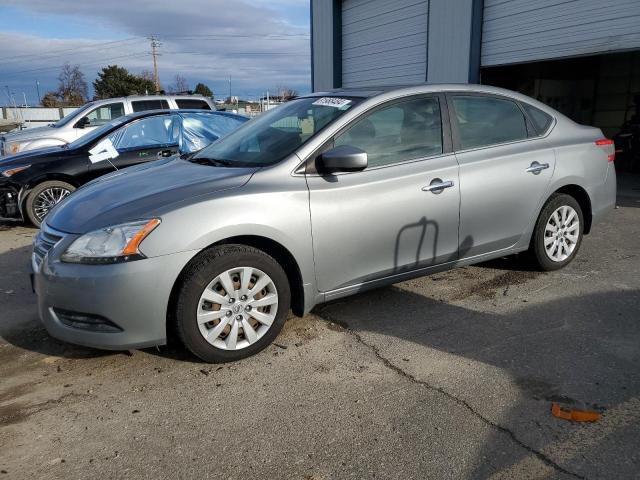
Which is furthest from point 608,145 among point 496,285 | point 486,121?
point 496,285

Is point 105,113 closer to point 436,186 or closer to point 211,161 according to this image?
point 211,161

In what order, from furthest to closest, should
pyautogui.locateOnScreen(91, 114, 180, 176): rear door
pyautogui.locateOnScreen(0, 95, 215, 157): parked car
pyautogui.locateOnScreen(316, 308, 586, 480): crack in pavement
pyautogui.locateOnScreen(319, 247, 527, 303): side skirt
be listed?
pyautogui.locateOnScreen(0, 95, 215, 157): parked car → pyautogui.locateOnScreen(91, 114, 180, 176): rear door → pyautogui.locateOnScreen(319, 247, 527, 303): side skirt → pyautogui.locateOnScreen(316, 308, 586, 480): crack in pavement

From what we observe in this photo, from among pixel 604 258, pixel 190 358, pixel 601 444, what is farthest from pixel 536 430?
pixel 604 258

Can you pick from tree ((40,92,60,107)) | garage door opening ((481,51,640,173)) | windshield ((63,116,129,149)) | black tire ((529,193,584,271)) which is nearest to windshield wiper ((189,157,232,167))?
black tire ((529,193,584,271))

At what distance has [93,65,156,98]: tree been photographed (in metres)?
58.1

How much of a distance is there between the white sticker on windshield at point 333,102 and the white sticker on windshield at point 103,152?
406 cm

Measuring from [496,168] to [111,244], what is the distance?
114 inches

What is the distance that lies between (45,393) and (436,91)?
3398 mm

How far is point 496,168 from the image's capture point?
4.13 m

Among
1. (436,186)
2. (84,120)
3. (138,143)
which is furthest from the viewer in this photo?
(84,120)

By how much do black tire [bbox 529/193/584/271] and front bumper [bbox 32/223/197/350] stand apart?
10.1 ft

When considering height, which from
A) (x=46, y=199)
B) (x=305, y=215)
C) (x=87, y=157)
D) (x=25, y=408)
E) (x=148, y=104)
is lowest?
(x=25, y=408)

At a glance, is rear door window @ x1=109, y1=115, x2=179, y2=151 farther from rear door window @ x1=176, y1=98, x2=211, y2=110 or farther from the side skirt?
the side skirt

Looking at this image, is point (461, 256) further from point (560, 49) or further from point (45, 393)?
point (560, 49)
